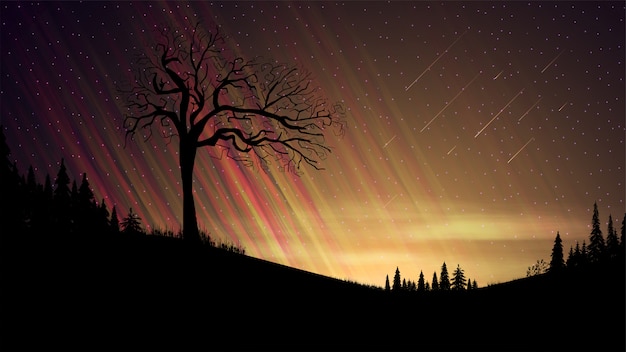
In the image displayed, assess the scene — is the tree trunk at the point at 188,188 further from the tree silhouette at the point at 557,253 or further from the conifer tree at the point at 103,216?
the tree silhouette at the point at 557,253

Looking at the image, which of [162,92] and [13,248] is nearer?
[13,248]

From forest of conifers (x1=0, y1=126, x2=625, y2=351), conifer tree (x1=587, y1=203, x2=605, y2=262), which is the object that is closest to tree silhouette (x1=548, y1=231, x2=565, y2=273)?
conifer tree (x1=587, y1=203, x2=605, y2=262)

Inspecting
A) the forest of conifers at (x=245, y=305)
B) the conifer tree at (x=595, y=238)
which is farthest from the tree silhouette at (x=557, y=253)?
the forest of conifers at (x=245, y=305)

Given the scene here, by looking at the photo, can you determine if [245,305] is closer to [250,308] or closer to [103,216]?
[250,308]

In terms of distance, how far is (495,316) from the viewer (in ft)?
53.9

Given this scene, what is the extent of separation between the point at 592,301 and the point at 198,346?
35.6 feet

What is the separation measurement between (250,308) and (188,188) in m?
9.99

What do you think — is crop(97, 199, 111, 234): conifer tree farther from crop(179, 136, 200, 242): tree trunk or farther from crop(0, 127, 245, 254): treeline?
crop(179, 136, 200, 242): tree trunk

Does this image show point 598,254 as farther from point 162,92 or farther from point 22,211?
point 22,211

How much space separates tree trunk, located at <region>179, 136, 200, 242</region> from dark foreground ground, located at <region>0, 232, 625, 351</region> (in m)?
2.83

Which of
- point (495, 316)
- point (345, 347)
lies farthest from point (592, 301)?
point (345, 347)

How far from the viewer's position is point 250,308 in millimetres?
15812

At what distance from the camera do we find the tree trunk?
23.9 meters

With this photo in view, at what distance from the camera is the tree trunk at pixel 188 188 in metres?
23.9
